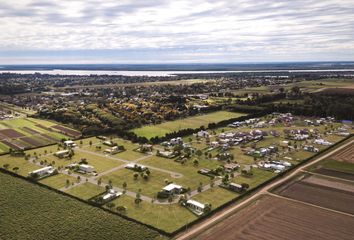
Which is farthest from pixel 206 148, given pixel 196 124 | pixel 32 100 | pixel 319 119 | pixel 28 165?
pixel 32 100

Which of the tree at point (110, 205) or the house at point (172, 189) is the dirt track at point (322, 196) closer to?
the house at point (172, 189)

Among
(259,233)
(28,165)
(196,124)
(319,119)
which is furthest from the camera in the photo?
(319,119)

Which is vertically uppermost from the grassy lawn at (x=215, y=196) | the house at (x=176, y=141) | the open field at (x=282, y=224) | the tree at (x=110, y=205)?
the house at (x=176, y=141)

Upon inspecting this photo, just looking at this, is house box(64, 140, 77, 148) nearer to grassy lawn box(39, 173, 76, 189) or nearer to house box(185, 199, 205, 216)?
grassy lawn box(39, 173, 76, 189)

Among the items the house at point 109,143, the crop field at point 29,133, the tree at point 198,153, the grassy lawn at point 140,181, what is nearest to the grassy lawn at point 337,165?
the tree at point 198,153

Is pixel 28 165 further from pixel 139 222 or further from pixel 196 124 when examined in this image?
pixel 196 124

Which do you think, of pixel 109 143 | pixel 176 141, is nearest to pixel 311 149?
pixel 176 141

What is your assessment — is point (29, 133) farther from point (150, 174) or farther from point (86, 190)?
point (150, 174)
